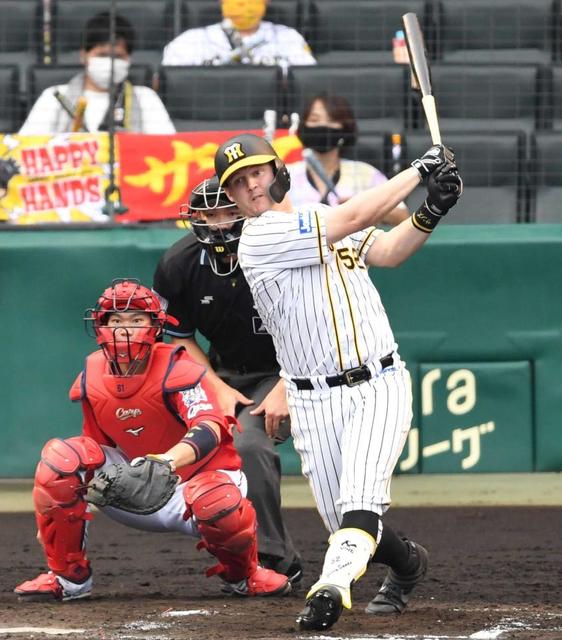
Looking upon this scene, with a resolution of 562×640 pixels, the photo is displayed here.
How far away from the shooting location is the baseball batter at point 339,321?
4.04 meters

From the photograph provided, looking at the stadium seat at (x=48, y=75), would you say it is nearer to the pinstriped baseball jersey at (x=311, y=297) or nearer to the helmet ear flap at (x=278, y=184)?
the helmet ear flap at (x=278, y=184)

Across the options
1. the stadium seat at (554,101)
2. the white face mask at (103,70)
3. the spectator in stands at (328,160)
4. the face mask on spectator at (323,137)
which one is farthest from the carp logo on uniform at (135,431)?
the stadium seat at (554,101)

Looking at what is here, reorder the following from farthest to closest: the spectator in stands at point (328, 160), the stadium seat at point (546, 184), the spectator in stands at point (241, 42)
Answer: the spectator in stands at point (241, 42)
the stadium seat at point (546, 184)
the spectator in stands at point (328, 160)

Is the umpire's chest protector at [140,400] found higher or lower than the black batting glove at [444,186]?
lower

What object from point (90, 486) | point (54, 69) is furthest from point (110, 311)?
point (54, 69)

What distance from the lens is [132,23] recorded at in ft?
27.3

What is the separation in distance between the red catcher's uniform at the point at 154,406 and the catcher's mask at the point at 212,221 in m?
0.48

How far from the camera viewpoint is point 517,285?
7227 millimetres

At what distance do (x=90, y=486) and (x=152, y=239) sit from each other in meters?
3.03

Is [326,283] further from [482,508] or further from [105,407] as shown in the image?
[482,508]

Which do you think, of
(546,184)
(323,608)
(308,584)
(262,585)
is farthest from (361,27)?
(323,608)

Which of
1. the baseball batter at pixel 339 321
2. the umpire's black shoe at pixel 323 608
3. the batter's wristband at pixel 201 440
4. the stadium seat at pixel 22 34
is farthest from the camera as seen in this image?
the stadium seat at pixel 22 34

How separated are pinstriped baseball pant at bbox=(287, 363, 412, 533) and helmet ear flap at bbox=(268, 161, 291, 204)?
0.57m

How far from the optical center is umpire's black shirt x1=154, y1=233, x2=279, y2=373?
5.32 meters
